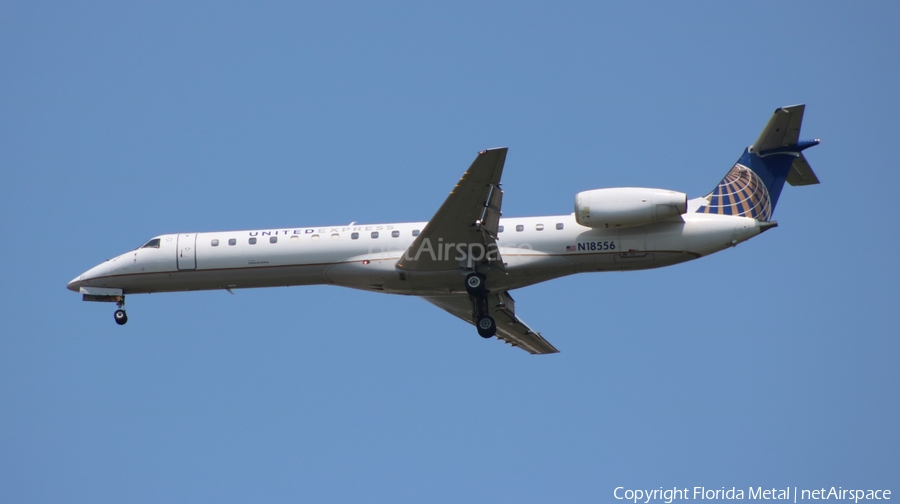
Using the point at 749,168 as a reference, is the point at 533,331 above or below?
below

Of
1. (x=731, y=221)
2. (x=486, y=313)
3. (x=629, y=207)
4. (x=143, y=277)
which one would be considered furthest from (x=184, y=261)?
(x=731, y=221)

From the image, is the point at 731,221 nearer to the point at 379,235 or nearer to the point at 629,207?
the point at 629,207

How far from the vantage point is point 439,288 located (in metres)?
26.7

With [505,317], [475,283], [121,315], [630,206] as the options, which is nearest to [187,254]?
[121,315]

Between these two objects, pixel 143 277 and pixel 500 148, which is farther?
pixel 143 277

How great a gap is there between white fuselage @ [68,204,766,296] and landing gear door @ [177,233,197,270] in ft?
0.09

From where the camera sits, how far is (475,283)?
26.0m

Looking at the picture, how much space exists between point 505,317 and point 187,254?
8672 millimetres

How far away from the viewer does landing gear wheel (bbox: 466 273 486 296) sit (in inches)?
1024

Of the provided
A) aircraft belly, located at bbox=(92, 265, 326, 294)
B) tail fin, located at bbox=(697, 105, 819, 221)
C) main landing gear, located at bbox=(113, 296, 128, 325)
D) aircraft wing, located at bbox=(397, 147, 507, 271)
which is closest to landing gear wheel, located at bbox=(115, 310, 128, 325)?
main landing gear, located at bbox=(113, 296, 128, 325)

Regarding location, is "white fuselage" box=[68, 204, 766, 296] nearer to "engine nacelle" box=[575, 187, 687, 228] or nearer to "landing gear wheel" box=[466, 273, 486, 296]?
"landing gear wheel" box=[466, 273, 486, 296]

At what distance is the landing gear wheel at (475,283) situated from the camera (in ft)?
85.4

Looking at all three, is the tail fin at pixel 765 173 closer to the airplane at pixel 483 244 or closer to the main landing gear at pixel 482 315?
the airplane at pixel 483 244

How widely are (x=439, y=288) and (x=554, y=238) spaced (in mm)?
3142
